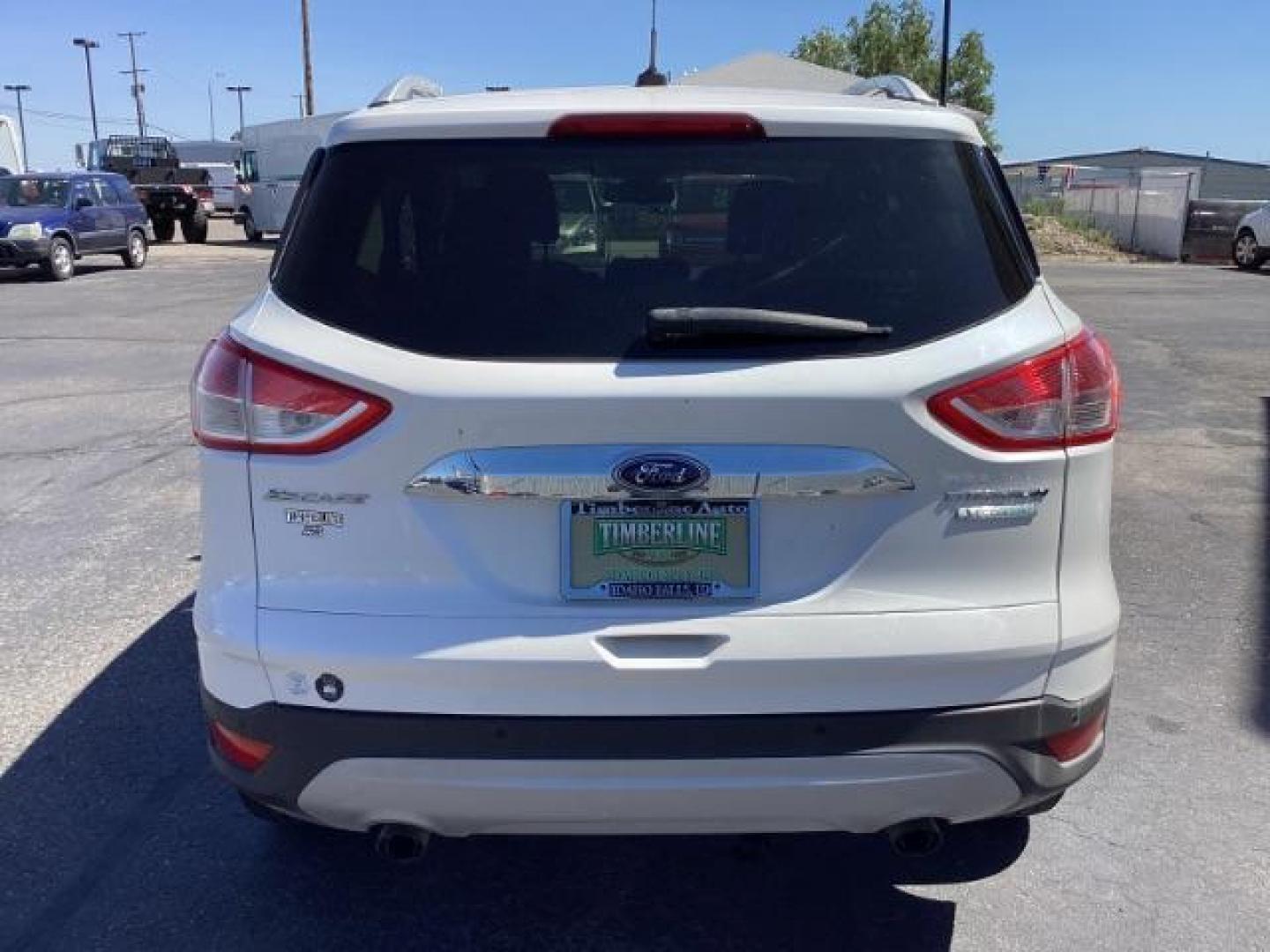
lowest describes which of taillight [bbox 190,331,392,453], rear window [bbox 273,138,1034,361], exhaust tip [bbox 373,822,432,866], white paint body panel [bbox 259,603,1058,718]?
exhaust tip [bbox 373,822,432,866]

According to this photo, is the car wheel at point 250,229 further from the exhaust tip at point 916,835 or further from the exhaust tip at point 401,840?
the exhaust tip at point 916,835

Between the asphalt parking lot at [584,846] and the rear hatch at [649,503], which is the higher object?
the rear hatch at [649,503]

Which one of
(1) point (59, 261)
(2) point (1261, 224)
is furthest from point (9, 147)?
(2) point (1261, 224)

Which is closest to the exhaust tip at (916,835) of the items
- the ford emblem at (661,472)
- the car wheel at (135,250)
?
the ford emblem at (661,472)

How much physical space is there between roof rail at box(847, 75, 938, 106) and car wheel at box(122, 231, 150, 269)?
23.4 metres

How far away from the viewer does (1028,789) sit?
251 centimetres

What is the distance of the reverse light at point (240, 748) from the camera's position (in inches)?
98.4

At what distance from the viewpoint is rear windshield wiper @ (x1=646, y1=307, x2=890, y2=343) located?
2385 mm

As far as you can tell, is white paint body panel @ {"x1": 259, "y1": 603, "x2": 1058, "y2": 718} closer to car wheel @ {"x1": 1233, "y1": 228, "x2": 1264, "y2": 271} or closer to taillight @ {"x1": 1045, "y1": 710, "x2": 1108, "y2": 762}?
taillight @ {"x1": 1045, "y1": 710, "x2": 1108, "y2": 762}

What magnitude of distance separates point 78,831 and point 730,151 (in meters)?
2.58

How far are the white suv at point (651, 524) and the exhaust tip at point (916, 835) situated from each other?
0.06 feet

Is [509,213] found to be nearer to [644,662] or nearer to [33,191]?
[644,662]

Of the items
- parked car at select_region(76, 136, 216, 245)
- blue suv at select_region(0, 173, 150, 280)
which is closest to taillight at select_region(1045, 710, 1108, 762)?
blue suv at select_region(0, 173, 150, 280)

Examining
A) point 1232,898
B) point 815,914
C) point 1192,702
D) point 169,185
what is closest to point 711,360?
point 815,914
